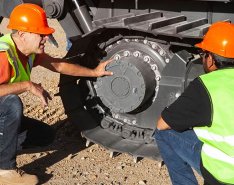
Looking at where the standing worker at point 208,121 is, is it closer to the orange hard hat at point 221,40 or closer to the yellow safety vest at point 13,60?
the orange hard hat at point 221,40

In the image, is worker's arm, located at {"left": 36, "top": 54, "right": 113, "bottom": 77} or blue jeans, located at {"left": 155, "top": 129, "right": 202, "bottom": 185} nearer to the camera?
blue jeans, located at {"left": 155, "top": 129, "right": 202, "bottom": 185}

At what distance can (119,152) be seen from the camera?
450 centimetres

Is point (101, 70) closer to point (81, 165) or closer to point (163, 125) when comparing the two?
point (81, 165)

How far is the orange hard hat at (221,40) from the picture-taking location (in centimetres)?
336

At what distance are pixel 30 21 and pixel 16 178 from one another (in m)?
1.30

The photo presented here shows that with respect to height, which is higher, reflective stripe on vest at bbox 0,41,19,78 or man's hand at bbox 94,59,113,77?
reflective stripe on vest at bbox 0,41,19,78

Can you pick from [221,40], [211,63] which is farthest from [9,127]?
[221,40]

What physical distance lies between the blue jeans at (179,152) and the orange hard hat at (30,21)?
127 cm

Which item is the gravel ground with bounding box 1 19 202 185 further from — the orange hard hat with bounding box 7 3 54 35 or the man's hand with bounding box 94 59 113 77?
the orange hard hat with bounding box 7 3 54 35

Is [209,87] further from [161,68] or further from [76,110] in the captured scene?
[76,110]

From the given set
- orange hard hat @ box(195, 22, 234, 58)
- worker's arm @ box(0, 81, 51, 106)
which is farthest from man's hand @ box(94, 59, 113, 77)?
orange hard hat @ box(195, 22, 234, 58)

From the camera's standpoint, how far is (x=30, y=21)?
4055 millimetres

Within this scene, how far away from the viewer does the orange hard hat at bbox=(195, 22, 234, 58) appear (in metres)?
3.36

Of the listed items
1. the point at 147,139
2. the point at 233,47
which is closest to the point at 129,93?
the point at 147,139
